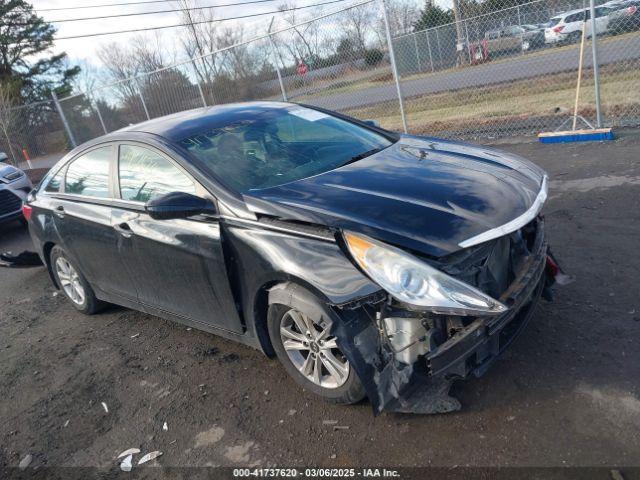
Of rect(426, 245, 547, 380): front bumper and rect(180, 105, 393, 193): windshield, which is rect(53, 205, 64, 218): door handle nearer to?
rect(180, 105, 393, 193): windshield

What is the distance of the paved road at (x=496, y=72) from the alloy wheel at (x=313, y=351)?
27.1 ft

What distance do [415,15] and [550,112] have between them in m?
2.95

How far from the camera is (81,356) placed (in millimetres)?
4273

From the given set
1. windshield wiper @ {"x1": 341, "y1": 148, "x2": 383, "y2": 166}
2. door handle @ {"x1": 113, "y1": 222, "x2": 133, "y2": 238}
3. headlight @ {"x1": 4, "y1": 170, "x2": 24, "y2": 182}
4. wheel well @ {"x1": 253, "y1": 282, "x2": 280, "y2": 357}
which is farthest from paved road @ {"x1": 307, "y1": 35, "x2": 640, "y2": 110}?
wheel well @ {"x1": 253, "y1": 282, "x2": 280, "y2": 357}

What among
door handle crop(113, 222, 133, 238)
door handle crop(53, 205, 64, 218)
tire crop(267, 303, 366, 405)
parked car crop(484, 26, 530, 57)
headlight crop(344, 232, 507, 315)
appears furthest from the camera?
parked car crop(484, 26, 530, 57)

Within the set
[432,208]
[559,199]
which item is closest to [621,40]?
[559,199]

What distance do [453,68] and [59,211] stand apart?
8184mm

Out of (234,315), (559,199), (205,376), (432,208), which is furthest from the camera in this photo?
(559,199)

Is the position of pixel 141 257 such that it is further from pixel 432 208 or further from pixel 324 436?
pixel 432 208

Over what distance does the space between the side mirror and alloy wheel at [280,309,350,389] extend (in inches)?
32.1

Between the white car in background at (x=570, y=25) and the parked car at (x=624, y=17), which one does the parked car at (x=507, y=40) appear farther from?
the parked car at (x=624, y=17)

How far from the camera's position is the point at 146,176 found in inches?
146

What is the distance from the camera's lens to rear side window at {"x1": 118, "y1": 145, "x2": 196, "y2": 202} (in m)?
3.44

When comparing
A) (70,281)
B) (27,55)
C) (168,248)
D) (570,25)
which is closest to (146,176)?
(168,248)
